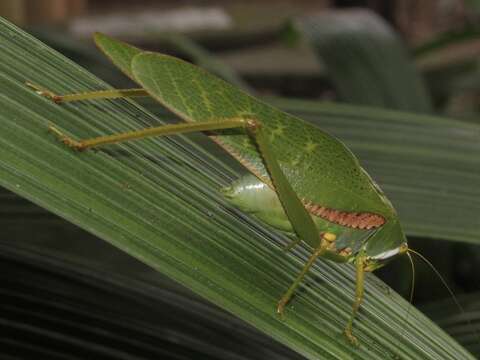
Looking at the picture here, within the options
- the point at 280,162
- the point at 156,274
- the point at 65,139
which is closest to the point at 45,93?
the point at 65,139

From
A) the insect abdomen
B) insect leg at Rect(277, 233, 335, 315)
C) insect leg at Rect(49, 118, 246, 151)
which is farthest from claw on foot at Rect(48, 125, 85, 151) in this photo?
the insect abdomen

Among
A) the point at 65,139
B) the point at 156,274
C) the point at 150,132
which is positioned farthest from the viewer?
the point at 156,274

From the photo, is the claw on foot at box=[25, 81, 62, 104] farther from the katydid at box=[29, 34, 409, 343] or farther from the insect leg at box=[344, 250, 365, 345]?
the insect leg at box=[344, 250, 365, 345]

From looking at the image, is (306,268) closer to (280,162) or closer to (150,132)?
(280,162)

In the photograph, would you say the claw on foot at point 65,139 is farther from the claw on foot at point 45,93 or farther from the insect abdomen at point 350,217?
the insect abdomen at point 350,217

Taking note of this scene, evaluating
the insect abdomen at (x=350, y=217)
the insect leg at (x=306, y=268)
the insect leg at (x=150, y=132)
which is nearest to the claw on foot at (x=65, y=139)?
the insect leg at (x=150, y=132)

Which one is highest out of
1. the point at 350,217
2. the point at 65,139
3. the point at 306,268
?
the point at 350,217

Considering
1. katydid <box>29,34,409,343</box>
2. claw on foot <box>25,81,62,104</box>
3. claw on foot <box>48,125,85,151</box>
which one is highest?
katydid <box>29,34,409,343</box>

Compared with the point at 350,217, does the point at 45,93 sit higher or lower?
lower
